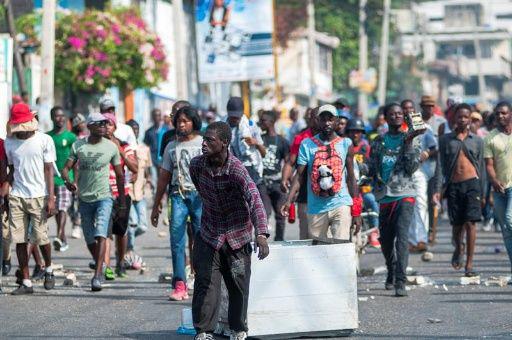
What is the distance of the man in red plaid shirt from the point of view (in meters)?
10.2

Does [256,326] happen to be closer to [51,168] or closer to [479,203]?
[51,168]

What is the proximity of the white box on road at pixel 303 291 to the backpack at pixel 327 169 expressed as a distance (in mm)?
1771

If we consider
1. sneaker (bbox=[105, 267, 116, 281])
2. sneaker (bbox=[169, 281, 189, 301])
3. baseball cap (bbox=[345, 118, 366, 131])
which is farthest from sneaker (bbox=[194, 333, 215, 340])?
baseball cap (bbox=[345, 118, 366, 131])

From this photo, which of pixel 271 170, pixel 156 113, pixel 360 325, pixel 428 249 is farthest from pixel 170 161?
pixel 156 113

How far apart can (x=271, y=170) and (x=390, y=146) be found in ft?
11.4

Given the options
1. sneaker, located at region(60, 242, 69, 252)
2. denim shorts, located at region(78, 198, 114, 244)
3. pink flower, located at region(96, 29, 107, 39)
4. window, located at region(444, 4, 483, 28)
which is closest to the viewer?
denim shorts, located at region(78, 198, 114, 244)

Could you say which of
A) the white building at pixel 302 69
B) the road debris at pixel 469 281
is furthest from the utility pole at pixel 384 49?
the road debris at pixel 469 281

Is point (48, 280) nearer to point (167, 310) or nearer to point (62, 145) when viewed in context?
point (167, 310)

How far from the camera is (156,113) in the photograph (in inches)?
968

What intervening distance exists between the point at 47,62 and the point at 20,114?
34.4ft

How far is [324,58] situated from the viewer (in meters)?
77.8

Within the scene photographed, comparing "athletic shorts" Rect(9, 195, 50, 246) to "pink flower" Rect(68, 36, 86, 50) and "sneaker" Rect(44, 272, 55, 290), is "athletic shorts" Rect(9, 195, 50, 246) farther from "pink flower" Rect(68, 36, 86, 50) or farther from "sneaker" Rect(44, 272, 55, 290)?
"pink flower" Rect(68, 36, 86, 50)

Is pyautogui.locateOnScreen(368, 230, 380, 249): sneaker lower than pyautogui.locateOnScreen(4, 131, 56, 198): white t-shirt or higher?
lower

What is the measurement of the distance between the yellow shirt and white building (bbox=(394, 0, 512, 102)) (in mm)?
93609
